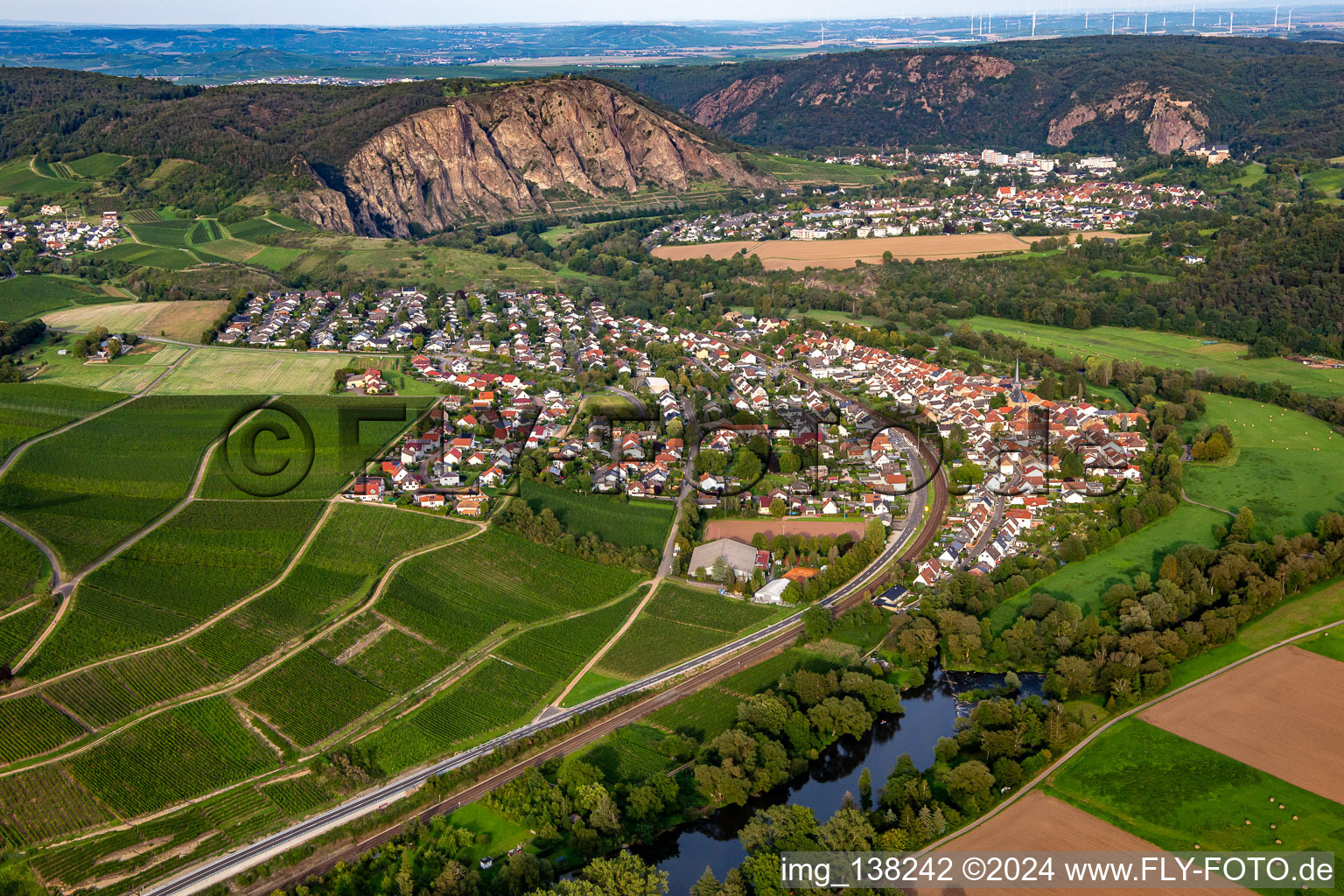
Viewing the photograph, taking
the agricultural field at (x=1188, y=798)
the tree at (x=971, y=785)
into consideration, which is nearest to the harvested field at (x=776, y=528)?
the agricultural field at (x=1188, y=798)

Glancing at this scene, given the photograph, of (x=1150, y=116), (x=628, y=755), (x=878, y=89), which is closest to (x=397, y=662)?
(x=628, y=755)

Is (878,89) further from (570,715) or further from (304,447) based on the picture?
(570,715)

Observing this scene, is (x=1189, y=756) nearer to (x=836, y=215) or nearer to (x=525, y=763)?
(x=525, y=763)

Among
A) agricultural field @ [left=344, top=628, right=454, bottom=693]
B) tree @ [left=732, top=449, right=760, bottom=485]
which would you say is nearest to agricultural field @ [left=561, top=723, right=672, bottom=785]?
agricultural field @ [left=344, top=628, right=454, bottom=693]

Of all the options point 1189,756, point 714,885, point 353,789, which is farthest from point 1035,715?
point 353,789

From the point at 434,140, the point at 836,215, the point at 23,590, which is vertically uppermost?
the point at 434,140

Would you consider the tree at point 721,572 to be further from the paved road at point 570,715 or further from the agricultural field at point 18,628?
the agricultural field at point 18,628
